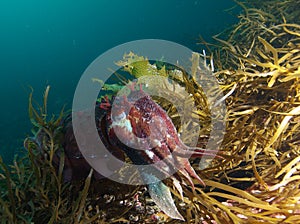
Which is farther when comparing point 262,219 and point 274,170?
point 274,170

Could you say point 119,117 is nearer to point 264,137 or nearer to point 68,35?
point 264,137

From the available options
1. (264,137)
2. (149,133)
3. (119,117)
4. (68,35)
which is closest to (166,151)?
(149,133)

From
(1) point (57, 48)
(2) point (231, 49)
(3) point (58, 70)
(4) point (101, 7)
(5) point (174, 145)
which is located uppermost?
(4) point (101, 7)

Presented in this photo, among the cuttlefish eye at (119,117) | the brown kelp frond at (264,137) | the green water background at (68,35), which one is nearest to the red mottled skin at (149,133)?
the cuttlefish eye at (119,117)

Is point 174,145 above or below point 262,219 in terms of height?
above

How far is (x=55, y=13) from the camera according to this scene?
50875mm

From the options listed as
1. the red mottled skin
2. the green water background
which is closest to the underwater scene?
the red mottled skin

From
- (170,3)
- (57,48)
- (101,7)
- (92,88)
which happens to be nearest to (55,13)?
(101,7)

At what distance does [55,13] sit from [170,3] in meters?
30.7

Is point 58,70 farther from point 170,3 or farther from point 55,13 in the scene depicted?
point 55,13

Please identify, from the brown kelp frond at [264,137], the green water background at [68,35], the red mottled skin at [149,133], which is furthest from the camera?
the green water background at [68,35]

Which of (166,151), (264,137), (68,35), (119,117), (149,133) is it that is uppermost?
(68,35)

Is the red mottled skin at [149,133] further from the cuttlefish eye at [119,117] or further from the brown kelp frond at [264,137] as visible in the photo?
the brown kelp frond at [264,137]

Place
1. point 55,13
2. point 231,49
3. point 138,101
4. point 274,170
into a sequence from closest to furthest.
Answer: point 138,101 → point 274,170 → point 231,49 → point 55,13
